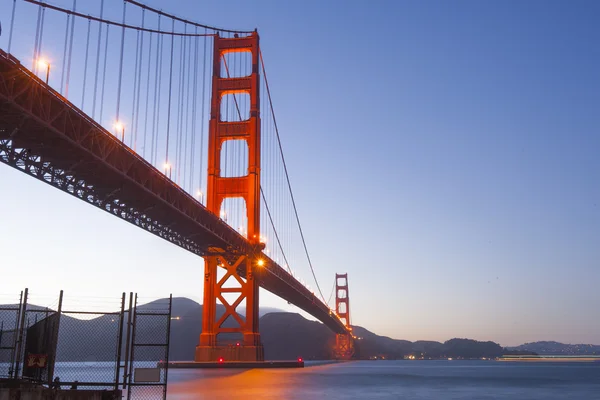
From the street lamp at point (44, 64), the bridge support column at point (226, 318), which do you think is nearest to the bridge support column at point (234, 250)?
the bridge support column at point (226, 318)

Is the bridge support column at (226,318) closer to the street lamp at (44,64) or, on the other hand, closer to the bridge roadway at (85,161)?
the bridge roadway at (85,161)

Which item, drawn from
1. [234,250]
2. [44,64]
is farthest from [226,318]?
[44,64]

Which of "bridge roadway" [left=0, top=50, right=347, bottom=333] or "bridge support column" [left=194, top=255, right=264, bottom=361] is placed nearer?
"bridge roadway" [left=0, top=50, right=347, bottom=333]

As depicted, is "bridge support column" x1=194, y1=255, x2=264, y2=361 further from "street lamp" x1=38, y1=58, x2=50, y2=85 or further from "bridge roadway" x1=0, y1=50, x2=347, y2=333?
"street lamp" x1=38, y1=58, x2=50, y2=85

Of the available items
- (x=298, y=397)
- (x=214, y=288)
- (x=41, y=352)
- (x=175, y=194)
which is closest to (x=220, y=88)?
(x=214, y=288)

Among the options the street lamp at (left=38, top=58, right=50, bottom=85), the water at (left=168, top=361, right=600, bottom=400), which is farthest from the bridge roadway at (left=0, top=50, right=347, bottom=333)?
the water at (left=168, top=361, right=600, bottom=400)

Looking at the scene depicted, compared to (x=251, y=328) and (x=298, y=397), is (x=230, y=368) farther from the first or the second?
(x=298, y=397)

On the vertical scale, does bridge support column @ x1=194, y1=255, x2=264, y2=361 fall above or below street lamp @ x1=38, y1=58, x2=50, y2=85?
below
